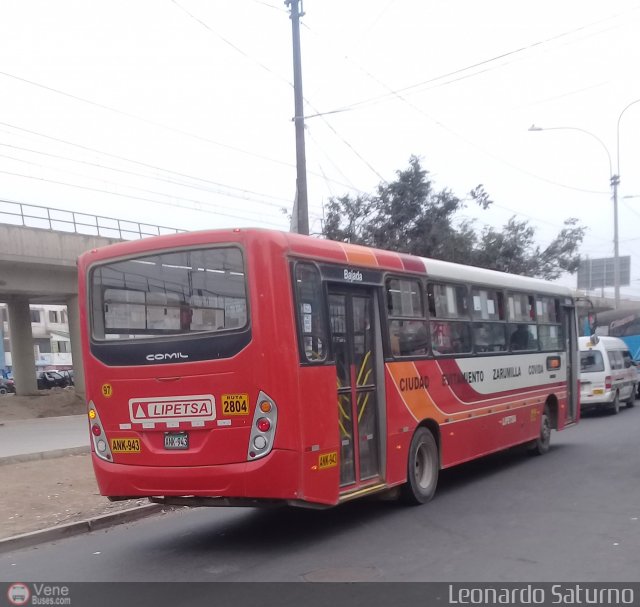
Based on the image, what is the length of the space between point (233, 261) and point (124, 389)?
1757 mm

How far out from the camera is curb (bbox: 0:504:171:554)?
8.53m

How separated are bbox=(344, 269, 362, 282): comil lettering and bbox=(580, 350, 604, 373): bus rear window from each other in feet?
45.5

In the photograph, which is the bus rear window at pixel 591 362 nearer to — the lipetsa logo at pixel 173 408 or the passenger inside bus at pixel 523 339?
the passenger inside bus at pixel 523 339

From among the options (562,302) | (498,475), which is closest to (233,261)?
(498,475)

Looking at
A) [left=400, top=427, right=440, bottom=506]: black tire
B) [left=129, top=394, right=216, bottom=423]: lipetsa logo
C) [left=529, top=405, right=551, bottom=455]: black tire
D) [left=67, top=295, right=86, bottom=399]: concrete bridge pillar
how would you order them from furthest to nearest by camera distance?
[left=67, top=295, right=86, bottom=399]: concrete bridge pillar → [left=529, top=405, right=551, bottom=455]: black tire → [left=400, top=427, right=440, bottom=506]: black tire → [left=129, top=394, right=216, bottom=423]: lipetsa logo

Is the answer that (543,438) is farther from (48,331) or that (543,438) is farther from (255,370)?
(48,331)

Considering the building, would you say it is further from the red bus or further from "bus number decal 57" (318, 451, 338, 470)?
"bus number decal 57" (318, 451, 338, 470)

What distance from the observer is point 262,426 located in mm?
7359

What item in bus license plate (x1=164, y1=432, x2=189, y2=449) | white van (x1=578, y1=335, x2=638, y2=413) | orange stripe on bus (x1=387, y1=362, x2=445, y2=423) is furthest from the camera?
white van (x1=578, y1=335, x2=638, y2=413)

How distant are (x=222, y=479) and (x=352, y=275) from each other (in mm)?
2683

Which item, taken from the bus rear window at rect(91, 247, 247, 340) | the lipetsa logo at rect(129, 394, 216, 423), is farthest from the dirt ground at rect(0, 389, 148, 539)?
the bus rear window at rect(91, 247, 247, 340)

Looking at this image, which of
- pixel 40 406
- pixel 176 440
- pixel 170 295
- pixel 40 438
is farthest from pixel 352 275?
pixel 40 406

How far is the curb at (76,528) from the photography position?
853 centimetres

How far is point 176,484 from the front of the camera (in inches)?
300
